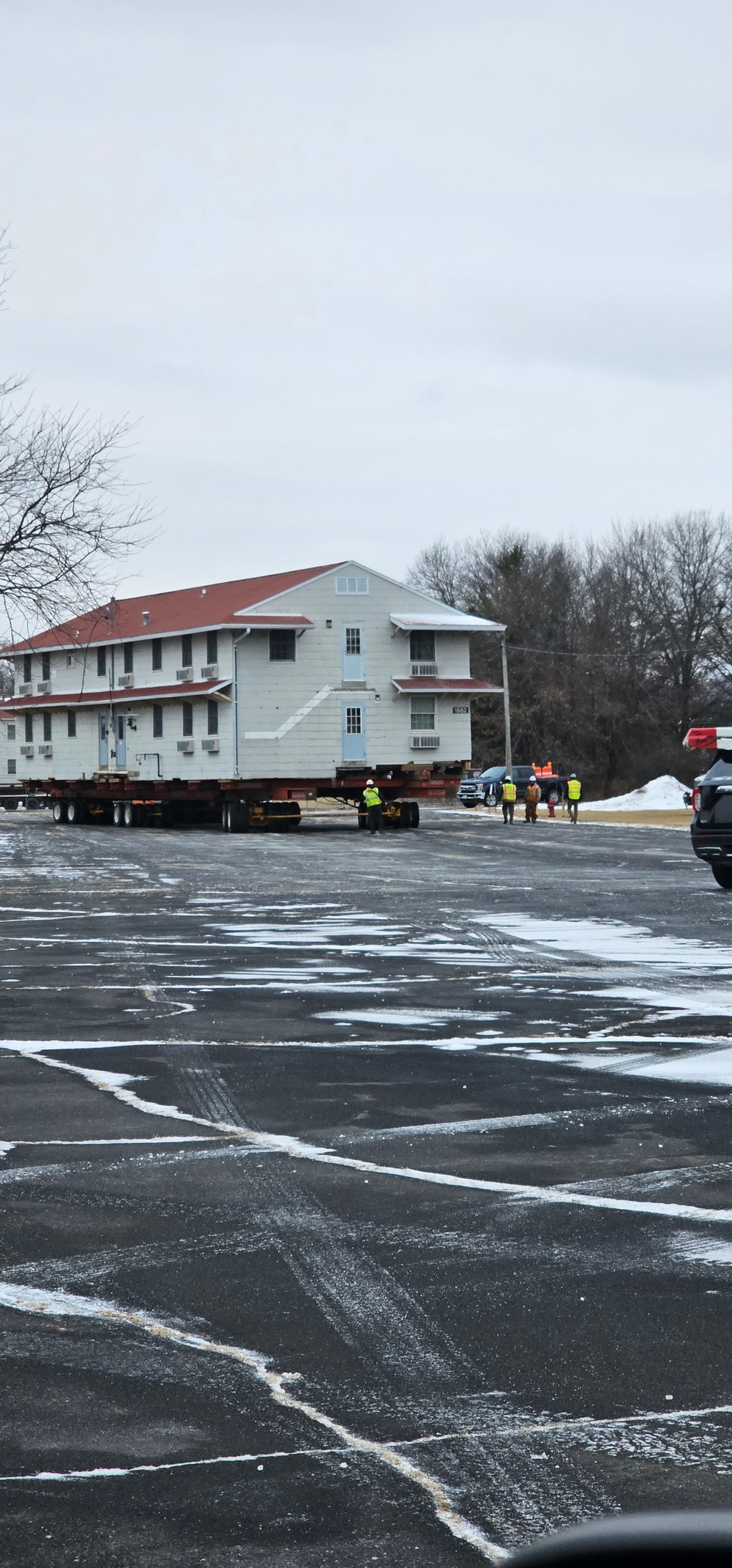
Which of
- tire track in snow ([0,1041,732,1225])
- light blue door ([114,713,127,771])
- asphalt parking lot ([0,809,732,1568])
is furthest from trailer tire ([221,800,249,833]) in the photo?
tire track in snow ([0,1041,732,1225])

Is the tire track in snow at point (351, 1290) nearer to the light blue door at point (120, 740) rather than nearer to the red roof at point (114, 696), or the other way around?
the red roof at point (114, 696)

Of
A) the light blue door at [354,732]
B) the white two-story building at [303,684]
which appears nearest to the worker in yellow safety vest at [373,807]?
the light blue door at [354,732]

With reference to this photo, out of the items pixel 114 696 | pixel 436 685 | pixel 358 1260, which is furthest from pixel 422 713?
pixel 358 1260

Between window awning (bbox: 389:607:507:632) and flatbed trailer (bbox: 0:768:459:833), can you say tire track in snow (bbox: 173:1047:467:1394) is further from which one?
window awning (bbox: 389:607:507:632)

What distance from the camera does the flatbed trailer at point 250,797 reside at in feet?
154

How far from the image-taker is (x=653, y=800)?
204ft

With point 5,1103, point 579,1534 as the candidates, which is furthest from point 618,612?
point 579,1534

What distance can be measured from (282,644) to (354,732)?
12.1 feet

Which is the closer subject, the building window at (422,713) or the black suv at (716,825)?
the black suv at (716,825)

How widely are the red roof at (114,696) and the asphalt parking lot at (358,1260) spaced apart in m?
36.2

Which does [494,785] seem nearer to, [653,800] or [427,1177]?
[653,800]

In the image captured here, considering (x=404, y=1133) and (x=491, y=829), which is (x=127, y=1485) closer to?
(x=404, y=1133)

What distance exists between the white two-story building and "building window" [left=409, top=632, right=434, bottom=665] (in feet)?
0.11

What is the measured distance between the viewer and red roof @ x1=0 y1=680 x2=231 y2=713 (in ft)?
163
